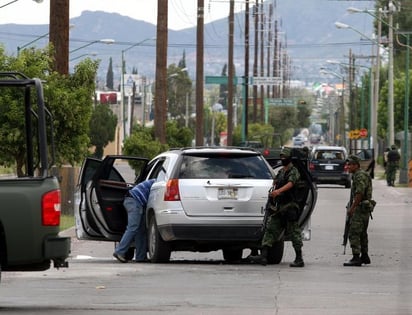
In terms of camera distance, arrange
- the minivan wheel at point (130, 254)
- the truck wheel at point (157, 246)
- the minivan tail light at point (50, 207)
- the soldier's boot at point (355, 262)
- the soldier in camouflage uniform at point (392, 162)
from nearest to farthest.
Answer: the minivan tail light at point (50, 207), the truck wheel at point (157, 246), the soldier's boot at point (355, 262), the minivan wheel at point (130, 254), the soldier in camouflage uniform at point (392, 162)

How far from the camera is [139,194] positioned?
65.9ft

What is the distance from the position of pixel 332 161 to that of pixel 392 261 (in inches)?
1260

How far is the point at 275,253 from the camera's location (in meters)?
20.0

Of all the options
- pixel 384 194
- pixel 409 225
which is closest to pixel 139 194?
pixel 409 225

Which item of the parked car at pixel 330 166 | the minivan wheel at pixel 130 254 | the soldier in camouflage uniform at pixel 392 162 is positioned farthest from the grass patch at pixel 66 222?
the soldier in camouflage uniform at pixel 392 162

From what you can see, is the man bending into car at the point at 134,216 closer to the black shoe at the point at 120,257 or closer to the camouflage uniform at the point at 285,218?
the black shoe at the point at 120,257

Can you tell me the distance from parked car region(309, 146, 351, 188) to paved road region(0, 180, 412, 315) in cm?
2940

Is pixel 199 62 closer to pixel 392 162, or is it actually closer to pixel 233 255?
pixel 392 162

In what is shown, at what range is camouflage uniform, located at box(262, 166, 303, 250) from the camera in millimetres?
19125

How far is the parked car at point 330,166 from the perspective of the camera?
53125mm

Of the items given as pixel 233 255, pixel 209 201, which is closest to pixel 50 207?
pixel 209 201

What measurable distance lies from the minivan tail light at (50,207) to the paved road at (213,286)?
2.80 ft

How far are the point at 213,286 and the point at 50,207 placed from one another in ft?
11.7

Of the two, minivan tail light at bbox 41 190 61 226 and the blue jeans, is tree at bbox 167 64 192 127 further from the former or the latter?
minivan tail light at bbox 41 190 61 226
